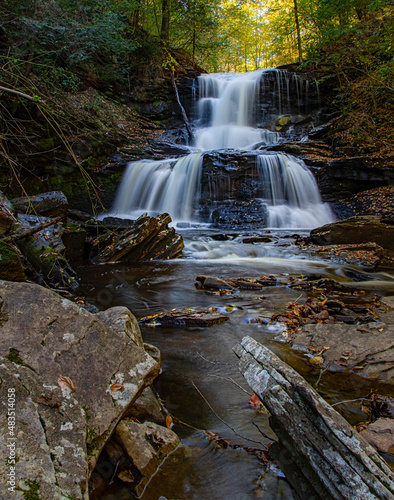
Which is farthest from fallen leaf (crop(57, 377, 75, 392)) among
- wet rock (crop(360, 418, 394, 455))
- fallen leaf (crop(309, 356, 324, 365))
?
fallen leaf (crop(309, 356, 324, 365))

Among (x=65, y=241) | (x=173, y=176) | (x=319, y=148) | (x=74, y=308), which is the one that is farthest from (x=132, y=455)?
(x=319, y=148)

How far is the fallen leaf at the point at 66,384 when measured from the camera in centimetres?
157

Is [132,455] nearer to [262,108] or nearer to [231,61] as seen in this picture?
[262,108]

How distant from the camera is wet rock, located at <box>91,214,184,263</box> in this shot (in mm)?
8164

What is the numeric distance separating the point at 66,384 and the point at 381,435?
196 cm

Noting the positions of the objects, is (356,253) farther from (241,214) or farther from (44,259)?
(44,259)

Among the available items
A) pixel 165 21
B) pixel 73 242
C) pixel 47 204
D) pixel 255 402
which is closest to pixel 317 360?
pixel 255 402

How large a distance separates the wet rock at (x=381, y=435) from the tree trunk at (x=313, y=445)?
0.65 metres

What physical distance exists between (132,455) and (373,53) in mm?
20614

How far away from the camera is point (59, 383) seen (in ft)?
5.18

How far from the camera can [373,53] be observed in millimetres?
16062

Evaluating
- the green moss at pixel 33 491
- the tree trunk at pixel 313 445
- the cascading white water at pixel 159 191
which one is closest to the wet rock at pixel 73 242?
the cascading white water at pixel 159 191

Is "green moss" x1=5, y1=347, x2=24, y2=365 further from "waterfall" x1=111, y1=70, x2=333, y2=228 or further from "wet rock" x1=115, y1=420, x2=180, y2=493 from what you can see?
"waterfall" x1=111, y1=70, x2=333, y2=228

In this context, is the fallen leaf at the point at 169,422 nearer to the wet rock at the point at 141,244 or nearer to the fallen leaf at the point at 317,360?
the fallen leaf at the point at 317,360
